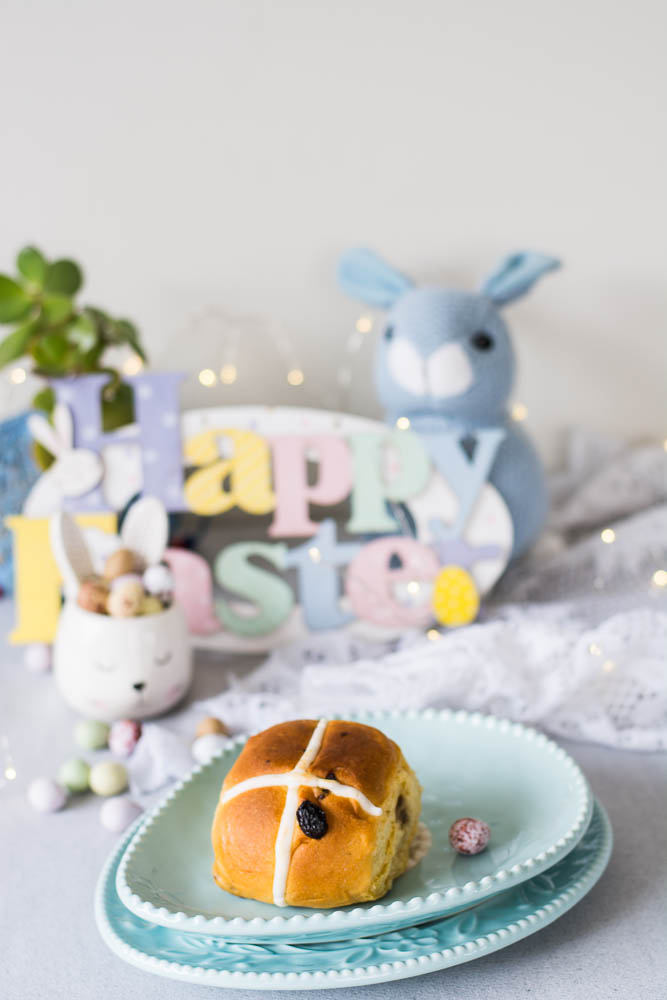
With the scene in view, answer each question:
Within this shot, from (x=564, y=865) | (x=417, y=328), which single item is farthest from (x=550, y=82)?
(x=564, y=865)

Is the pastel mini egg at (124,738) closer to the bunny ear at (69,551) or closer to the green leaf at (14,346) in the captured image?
the bunny ear at (69,551)

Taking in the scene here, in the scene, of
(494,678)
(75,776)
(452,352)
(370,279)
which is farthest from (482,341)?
(75,776)

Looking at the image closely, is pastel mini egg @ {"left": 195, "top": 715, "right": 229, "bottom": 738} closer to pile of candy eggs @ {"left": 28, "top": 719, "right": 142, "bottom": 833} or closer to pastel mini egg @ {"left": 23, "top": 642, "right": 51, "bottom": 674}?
pile of candy eggs @ {"left": 28, "top": 719, "right": 142, "bottom": 833}

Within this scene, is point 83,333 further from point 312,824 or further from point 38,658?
point 312,824

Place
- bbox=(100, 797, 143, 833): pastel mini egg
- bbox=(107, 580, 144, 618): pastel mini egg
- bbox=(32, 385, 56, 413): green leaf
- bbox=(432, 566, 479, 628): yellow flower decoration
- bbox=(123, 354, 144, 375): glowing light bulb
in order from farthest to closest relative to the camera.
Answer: bbox=(123, 354, 144, 375): glowing light bulb, bbox=(32, 385, 56, 413): green leaf, bbox=(432, 566, 479, 628): yellow flower decoration, bbox=(107, 580, 144, 618): pastel mini egg, bbox=(100, 797, 143, 833): pastel mini egg

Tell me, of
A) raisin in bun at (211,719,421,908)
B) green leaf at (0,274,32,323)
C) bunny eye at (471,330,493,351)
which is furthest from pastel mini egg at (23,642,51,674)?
bunny eye at (471,330,493,351)

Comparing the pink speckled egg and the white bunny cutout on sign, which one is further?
the white bunny cutout on sign

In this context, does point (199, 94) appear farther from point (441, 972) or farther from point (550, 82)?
point (441, 972)
